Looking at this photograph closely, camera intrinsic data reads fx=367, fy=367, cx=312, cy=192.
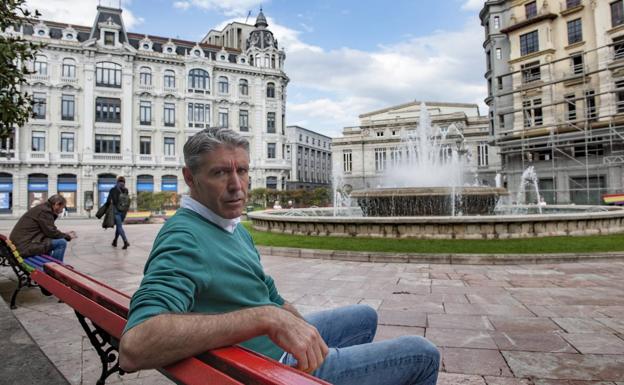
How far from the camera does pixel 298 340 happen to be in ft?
4.43

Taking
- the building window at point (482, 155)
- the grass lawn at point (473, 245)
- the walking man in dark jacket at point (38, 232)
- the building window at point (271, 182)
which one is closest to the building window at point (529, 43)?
the building window at point (482, 155)

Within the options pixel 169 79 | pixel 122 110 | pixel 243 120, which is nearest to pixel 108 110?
pixel 122 110

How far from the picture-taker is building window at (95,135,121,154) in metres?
39.8

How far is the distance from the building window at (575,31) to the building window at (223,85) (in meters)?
35.9

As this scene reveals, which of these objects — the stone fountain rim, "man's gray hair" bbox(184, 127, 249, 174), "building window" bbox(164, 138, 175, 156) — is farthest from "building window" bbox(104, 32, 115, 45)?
"man's gray hair" bbox(184, 127, 249, 174)

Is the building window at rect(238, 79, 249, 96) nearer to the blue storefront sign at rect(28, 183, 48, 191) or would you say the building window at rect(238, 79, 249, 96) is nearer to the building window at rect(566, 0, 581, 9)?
the blue storefront sign at rect(28, 183, 48, 191)

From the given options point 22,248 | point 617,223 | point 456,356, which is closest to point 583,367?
point 456,356

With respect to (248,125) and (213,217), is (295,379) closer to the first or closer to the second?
(213,217)

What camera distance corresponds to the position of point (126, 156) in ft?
133

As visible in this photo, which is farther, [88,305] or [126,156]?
[126,156]

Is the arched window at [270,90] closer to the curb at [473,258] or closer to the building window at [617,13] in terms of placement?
the building window at [617,13]

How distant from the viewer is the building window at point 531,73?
32.1m

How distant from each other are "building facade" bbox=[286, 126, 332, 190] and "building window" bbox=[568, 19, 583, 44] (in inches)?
1769

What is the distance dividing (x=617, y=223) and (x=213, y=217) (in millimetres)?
13809
